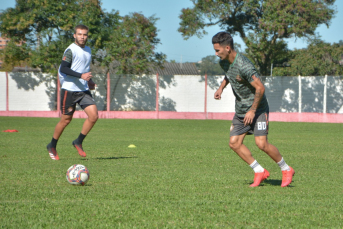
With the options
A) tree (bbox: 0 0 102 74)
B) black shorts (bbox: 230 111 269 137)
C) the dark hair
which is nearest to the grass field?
black shorts (bbox: 230 111 269 137)

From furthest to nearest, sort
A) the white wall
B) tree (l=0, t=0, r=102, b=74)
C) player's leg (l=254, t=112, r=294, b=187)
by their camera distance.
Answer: tree (l=0, t=0, r=102, b=74) < the white wall < player's leg (l=254, t=112, r=294, b=187)

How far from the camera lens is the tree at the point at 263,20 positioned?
2262 cm

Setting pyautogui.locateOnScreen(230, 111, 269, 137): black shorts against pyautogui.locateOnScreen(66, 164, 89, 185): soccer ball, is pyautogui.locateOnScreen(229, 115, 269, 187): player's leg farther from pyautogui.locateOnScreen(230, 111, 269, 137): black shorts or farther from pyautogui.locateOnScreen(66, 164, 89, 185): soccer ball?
pyautogui.locateOnScreen(66, 164, 89, 185): soccer ball

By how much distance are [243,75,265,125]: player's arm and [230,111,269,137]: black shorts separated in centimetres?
18

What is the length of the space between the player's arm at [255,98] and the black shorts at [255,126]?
0.18 metres

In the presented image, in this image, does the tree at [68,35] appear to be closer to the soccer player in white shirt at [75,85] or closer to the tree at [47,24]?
the tree at [47,24]

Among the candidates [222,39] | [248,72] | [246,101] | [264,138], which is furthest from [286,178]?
[222,39]

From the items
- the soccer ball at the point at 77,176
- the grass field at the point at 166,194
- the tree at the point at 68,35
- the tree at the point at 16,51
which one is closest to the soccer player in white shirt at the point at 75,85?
the grass field at the point at 166,194

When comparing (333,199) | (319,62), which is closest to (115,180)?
(333,199)

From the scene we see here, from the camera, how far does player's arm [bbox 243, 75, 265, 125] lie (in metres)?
4.86

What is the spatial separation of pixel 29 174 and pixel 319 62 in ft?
112

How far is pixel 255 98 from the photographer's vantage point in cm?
491

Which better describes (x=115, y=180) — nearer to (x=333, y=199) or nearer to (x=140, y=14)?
(x=333, y=199)

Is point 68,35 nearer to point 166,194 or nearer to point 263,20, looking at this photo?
point 263,20
